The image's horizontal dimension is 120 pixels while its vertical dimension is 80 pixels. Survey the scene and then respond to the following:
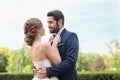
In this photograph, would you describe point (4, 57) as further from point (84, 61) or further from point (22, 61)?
point (84, 61)

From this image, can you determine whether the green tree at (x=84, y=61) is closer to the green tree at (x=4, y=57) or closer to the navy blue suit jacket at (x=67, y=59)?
the green tree at (x=4, y=57)

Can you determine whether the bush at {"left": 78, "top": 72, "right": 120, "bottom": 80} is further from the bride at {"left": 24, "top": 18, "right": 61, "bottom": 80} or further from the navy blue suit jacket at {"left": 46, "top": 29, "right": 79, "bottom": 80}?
the bride at {"left": 24, "top": 18, "right": 61, "bottom": 80}

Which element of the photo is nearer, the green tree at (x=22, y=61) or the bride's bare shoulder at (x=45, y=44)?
the bride's bare shoulder at (x=45, y=44)

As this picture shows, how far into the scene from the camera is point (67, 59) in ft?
11.6

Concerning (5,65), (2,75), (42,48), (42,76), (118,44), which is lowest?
(5,65)

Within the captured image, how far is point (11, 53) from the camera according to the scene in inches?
1858

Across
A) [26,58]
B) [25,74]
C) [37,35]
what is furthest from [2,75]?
[26,58]

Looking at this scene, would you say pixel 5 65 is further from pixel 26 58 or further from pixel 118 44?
pixel 118 44

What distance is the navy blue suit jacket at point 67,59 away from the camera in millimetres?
3512

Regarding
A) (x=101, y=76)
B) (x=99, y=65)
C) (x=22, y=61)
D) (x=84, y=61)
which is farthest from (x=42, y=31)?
(x=84, y=61)

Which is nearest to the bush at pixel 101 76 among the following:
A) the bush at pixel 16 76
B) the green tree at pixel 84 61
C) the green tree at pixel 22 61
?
the bush at pixel 16 76

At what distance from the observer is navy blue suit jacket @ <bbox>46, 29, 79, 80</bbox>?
351 cm

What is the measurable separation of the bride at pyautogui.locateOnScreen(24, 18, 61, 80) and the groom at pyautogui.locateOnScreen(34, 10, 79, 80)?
0.17 feet

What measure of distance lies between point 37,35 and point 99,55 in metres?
49.4
